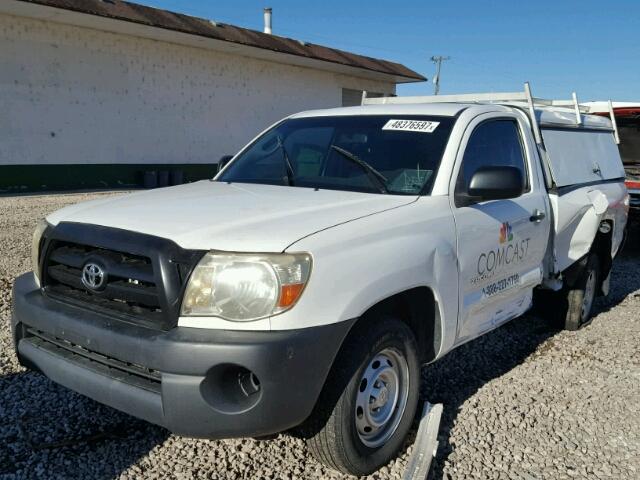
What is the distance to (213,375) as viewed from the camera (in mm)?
2377

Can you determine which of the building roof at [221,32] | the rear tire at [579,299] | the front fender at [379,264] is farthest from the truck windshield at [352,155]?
the building roof at [221,32]

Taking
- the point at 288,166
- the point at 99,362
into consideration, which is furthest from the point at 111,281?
the point at 288,166

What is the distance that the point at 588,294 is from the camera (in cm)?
556

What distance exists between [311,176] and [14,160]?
14.2 meters

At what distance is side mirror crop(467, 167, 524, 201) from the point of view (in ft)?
10.9

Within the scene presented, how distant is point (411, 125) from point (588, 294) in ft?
9.49

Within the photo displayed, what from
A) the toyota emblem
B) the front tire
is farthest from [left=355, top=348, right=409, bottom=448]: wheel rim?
the toyota emblem

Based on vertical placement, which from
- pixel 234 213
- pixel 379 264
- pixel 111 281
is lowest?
pixel 111 281

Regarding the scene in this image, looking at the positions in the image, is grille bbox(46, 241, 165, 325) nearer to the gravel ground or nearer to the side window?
the gravel ground

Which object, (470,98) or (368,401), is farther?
(470,98)

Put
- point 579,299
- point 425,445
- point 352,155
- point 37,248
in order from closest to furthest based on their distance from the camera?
point 425,445 < point 37,248 < point 352,155 < point 579,299

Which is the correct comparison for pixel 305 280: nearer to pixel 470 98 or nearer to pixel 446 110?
pixel 446 110

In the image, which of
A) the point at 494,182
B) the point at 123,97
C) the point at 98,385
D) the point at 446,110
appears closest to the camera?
the point at 98,385

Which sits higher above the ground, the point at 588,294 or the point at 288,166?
the point at 288,166
